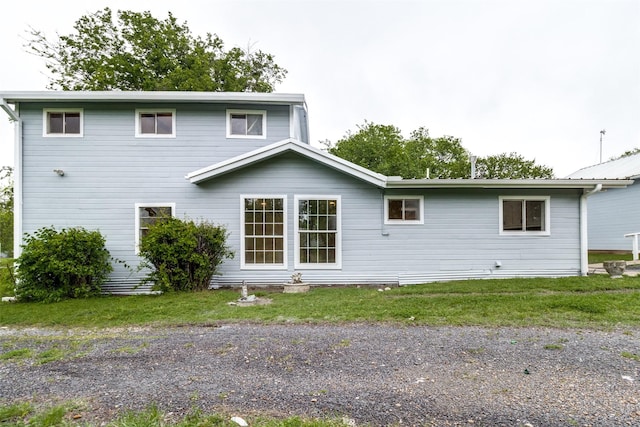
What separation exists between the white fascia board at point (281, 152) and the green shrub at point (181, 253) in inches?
51.9

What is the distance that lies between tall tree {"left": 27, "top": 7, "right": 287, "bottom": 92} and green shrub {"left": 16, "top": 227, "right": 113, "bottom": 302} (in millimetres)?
11741

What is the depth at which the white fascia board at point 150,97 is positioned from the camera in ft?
26.4

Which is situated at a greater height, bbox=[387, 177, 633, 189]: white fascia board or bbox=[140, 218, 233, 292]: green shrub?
bbox=[387, 177, 633, 189]: white fascia board

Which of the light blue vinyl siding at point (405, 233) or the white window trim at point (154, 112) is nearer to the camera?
the light blue vinyl siding at point (405, 233)

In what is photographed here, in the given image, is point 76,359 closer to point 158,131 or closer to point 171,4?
point 158,131

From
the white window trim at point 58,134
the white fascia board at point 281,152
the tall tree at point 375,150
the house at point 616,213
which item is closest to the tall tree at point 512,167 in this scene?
the tall tree at point 375,150

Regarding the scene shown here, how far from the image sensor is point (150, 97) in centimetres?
825

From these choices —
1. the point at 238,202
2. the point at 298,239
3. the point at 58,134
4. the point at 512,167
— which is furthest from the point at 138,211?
the point at 512,167

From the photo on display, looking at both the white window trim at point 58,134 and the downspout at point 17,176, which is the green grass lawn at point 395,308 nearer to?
the downspout at point 17,176

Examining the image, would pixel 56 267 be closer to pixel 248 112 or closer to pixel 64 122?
pixel 64 122

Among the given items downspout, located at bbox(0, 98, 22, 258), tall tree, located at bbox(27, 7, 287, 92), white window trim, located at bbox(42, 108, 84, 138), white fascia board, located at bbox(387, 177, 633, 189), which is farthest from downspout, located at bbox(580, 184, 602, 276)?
tall tree, located at bbox(27, 7, 287, 92)

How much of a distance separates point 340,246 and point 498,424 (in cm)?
624

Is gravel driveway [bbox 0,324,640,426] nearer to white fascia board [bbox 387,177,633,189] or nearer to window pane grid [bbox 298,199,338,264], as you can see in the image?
window pane grid [bbox 298,199,338,264]

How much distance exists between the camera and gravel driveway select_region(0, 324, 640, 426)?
2.35 meters
